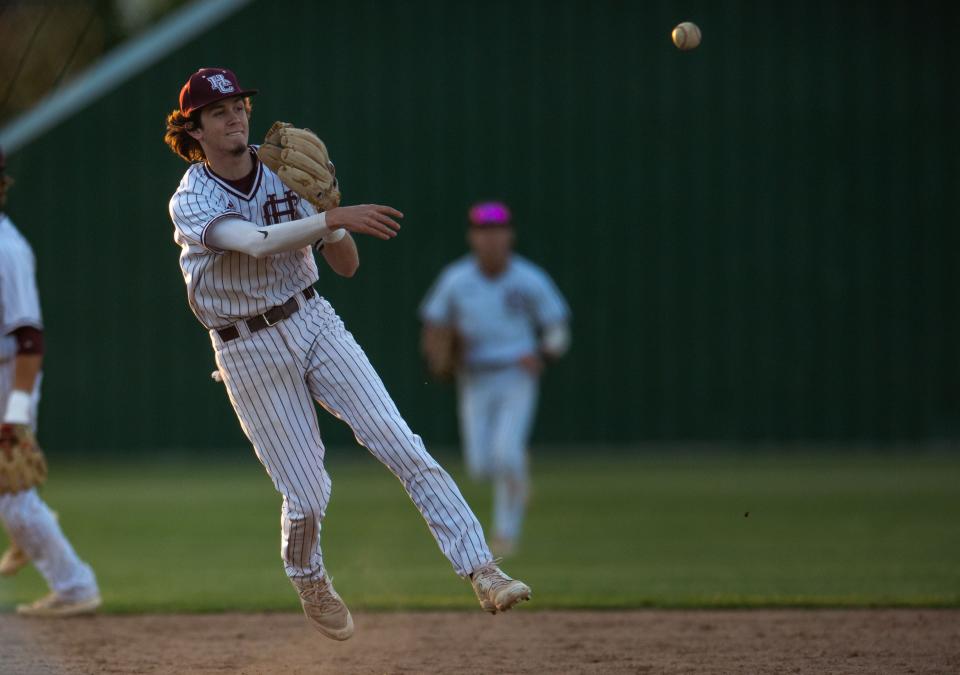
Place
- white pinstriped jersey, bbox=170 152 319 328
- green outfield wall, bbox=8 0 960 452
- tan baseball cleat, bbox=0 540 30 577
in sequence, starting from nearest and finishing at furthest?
white pinstriped jersey, bbox=170 152 319 328 < tan baseball cleat, bbox=0 540 30 577 < green outfield wall, bbox=8 0 960 452

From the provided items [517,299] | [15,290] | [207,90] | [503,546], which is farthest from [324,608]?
[517,299]

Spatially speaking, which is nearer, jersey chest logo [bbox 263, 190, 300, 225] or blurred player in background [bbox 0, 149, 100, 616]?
jersey chest logo [bbox 263, 190, 300, 225]

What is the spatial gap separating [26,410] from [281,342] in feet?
6.06

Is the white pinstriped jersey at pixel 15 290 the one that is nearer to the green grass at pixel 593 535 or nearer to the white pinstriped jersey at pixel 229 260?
the white pinstriped jersey at pixel 229 260

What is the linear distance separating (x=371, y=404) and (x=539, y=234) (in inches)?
473

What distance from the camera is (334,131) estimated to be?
1739 cm

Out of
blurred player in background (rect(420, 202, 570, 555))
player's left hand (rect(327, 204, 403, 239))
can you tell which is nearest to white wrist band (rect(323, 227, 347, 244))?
player's left hand (rect(327, 204, 403, 239))

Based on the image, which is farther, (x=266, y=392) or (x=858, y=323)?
(x=858, y=323)

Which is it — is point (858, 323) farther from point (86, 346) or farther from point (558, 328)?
point (86, 346)

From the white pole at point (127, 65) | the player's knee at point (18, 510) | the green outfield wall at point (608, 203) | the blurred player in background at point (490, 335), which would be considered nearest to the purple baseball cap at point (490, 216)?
the blurred player in background at point (490, 335)

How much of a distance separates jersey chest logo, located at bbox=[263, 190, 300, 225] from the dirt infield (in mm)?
1741

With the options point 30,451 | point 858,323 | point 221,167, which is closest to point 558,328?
point 30,451

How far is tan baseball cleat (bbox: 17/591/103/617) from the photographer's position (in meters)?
7.14

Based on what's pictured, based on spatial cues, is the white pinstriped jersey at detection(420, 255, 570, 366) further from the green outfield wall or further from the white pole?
the white pole
